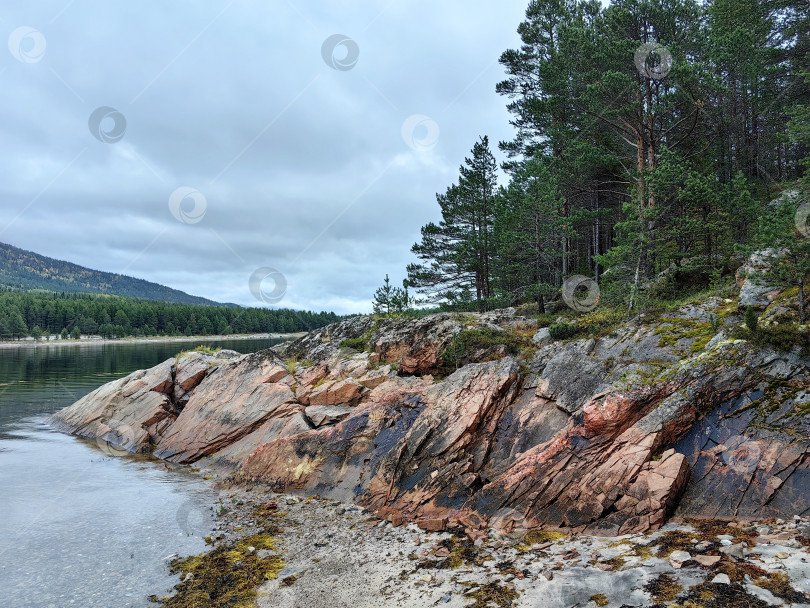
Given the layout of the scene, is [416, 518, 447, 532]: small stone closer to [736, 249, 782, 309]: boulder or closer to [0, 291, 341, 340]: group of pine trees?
[736, 249, 782, 309]: boulder

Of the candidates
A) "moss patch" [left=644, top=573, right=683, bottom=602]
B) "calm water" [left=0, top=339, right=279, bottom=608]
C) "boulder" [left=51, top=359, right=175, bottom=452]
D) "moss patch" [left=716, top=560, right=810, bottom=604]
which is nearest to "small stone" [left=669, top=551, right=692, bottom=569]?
"moss patch" [left=644, top=573, right=683, bottom=602]

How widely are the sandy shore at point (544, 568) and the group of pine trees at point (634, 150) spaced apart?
9.54m

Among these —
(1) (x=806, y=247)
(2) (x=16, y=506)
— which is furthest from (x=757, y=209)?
(2) (x=16, y=506)

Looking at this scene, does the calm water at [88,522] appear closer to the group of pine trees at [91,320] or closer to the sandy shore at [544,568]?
the sandy shore at [544,568]

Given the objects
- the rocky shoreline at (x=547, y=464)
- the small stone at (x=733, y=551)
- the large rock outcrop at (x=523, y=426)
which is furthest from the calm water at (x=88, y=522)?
the small stone at (x=733, y=551)

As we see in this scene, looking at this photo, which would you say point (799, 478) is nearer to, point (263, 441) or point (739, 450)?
point (739, 450)

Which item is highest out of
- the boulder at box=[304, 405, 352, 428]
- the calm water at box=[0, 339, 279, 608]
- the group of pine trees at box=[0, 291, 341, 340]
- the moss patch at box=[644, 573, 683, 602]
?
the group of pine trees at box=[0, 291, 341, 340]

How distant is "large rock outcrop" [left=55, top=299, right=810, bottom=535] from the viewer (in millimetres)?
10641

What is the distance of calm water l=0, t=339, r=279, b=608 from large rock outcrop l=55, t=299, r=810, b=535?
2.42 metres

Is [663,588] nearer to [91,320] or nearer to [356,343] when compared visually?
[356,343]

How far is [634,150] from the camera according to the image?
3206cm

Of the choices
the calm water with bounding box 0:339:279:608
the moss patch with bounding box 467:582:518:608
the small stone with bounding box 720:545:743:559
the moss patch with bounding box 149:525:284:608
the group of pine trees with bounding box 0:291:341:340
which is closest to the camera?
the small stone with bounding box 720:545:743:559

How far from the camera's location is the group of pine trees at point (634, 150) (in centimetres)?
2261

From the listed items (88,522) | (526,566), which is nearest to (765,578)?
(526,566)
